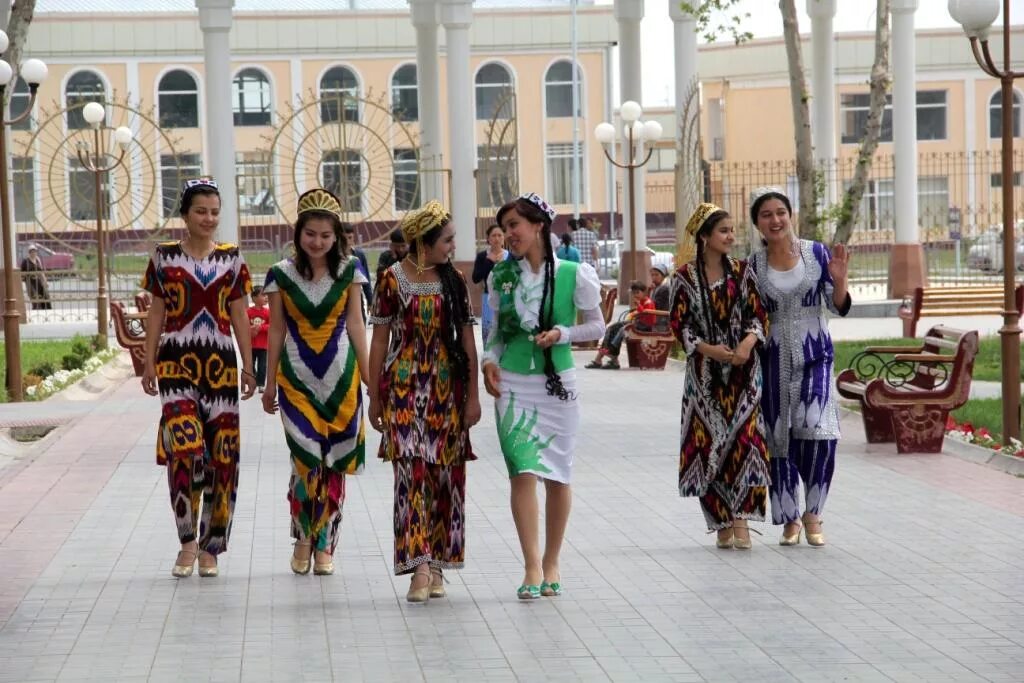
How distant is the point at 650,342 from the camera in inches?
754

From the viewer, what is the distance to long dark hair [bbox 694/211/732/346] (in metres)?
8.08

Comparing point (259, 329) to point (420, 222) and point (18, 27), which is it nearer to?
point (18, 27)

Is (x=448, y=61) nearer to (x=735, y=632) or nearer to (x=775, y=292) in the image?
(x=775, y=292)

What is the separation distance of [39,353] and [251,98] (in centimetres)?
2710

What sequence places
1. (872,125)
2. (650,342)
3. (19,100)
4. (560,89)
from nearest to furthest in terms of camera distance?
(650,342) < (872,125) < (19,100) < (560,89)

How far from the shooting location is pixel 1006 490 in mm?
10039

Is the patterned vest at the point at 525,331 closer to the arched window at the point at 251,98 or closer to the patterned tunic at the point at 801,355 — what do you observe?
the patterned tunic at the point at 801,355

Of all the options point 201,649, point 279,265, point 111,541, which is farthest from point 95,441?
point 201,649

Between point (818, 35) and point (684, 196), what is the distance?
698 centimetres

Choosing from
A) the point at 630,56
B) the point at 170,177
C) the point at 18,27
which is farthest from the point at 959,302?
the point at 170,177

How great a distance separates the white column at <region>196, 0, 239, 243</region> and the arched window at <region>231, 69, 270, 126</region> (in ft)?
69.7

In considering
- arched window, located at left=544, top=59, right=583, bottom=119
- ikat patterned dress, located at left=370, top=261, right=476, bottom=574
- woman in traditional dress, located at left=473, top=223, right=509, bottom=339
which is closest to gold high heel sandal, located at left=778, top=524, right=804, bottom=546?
ikat patterned dress, located at left=370, top=261, right=476, bottom=574

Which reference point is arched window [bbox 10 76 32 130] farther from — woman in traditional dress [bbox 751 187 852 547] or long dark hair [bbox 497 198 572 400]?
long dark hair [bbox 497 198 572 400]

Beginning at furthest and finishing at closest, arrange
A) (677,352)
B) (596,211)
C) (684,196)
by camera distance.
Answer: (596,211)
(684,196)
(677,352)
